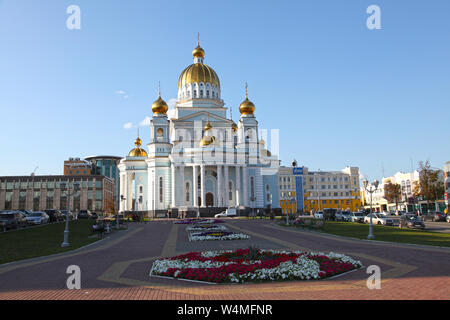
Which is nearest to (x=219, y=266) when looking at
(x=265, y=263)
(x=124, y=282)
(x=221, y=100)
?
(x=265, y=263)

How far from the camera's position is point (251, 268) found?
1193 centimetres

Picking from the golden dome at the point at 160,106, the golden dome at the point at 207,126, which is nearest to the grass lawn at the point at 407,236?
the golden dome at the point at 207,126

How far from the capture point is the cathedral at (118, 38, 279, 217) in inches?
2635

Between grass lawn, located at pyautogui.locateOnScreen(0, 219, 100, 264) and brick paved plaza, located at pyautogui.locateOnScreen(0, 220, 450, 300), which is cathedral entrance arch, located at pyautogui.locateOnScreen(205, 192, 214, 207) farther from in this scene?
brick paved plaza, located at pyautogui.locateOnScreen(0, 220, 450, 300)

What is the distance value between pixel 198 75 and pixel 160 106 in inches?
398

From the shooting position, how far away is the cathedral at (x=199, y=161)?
66938 mm

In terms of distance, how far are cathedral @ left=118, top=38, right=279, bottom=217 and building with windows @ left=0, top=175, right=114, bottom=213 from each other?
40.1 metres

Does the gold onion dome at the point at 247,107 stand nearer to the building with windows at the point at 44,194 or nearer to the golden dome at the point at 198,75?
the golden dome at the point at 198,75

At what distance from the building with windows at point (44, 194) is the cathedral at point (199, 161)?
4006cm

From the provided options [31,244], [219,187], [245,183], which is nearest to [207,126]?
[219,187]

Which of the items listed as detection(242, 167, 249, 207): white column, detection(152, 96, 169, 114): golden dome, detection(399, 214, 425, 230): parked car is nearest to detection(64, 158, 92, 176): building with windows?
detection(152, 96, 169, 114): golden dome

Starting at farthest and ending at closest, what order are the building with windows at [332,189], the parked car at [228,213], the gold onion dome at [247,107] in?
the building with windows at [332,189] < the gold onion dome at [247,107] < the parked car at [228,213]
